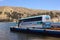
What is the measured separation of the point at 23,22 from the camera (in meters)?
64.0

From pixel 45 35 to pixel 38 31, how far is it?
11.2 feet

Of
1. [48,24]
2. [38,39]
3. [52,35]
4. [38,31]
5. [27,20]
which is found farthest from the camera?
[27,20]

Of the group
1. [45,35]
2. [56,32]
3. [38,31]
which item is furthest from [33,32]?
[56,32]

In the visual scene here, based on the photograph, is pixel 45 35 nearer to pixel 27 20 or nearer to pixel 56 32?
pixel 56 32

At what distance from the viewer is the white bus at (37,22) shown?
56.1m

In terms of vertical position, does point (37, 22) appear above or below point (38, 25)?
above

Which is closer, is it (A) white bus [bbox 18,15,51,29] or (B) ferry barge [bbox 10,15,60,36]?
(B) ferry barge [bbox 10,15,60,36]

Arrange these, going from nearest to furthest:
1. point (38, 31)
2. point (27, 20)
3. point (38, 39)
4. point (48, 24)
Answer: point (38, 39) → point (38, 31) → point (48, 24) → point (27, 20)

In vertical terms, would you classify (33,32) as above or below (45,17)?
below

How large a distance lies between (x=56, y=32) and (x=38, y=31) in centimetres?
734

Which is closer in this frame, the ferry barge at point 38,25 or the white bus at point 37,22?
the ferry barge at point 38,25

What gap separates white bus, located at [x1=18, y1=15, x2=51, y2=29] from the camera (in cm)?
5612

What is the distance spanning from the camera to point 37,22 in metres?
58.9

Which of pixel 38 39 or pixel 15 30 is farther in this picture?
pixel 15 30
